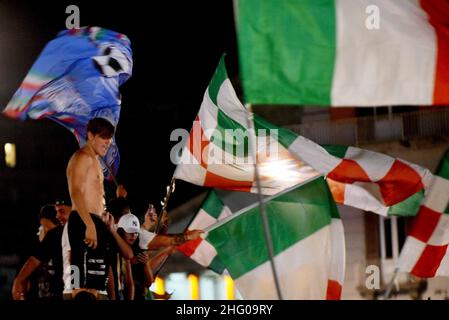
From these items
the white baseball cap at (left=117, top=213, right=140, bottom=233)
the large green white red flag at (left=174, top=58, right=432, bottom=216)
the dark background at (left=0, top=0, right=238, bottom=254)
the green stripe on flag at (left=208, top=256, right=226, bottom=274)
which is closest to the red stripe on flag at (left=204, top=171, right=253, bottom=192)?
the large green white red flag at (left=174, top=58, right=432, bottom=216)

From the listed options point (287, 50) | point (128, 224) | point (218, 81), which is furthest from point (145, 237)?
point (287, 50)

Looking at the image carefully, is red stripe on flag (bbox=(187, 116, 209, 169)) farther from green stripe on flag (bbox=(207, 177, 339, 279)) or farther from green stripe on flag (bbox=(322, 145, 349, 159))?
green stripe on flag (bbox=(207, 177, 339, 279))

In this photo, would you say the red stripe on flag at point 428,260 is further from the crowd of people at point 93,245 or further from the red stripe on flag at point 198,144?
the red stripe on flag at point 198,144

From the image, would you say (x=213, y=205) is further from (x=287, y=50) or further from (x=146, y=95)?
(x=146, y=95)

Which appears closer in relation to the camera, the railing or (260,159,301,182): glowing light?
(260,159,301,182): glowing light

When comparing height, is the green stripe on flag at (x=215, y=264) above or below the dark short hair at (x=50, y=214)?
below

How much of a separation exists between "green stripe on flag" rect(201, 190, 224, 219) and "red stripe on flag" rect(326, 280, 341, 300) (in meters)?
3.63

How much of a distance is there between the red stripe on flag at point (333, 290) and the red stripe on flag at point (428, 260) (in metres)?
0.91

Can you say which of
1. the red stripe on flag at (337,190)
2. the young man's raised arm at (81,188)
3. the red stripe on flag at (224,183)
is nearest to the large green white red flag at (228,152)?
the red stripe on flag at (224,183)

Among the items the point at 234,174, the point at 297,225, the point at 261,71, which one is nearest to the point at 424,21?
the point at 261,71

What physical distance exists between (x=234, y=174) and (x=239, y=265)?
2251 mm

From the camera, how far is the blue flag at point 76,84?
715 inches

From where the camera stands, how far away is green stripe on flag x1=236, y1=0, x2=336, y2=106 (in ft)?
44.8

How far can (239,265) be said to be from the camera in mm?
15734
